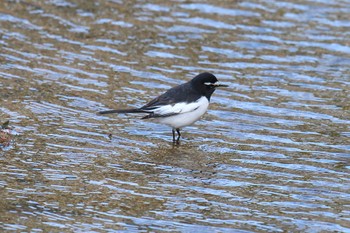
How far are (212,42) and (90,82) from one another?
3361 millimetres

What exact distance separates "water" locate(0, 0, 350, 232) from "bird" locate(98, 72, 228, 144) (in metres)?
0.32

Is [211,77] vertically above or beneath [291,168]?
above

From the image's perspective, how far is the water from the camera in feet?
28.4

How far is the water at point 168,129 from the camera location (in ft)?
28.4

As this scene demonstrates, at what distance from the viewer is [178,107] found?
11523 millimetres

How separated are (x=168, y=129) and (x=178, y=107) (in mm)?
969

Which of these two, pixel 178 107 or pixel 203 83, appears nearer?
pixel 178 107

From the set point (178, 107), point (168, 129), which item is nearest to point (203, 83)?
point (178, 107)

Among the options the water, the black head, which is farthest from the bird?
the water

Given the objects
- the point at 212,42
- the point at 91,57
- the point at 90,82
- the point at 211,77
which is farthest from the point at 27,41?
the point at 211,77

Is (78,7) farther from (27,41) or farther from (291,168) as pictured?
(291,168)

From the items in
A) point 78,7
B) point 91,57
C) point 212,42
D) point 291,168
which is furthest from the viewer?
point 78,7

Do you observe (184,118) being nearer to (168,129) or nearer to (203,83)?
(203,83)

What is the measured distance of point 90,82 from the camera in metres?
13.9
